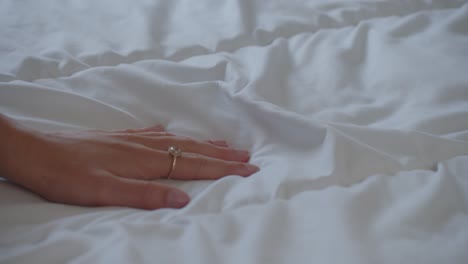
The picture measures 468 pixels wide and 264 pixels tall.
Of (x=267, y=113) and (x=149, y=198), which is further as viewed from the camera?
(x=267, y=113)

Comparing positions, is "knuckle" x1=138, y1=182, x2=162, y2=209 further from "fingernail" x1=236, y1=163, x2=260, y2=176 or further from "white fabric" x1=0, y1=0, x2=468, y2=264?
"fingernail" x1=236, y1=163, x2=260, y2=176

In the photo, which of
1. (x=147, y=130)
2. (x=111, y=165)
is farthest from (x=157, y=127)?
(x=111, y=165)

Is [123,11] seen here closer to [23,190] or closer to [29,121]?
[29,121]

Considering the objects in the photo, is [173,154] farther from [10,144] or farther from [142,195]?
[10,144]

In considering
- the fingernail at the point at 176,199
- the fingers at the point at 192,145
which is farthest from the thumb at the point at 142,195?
the fingers at the point at 192,145

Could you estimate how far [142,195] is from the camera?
0.67m

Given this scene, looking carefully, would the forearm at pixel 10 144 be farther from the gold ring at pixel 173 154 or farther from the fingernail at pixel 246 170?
the fingernail at pixel 246 170

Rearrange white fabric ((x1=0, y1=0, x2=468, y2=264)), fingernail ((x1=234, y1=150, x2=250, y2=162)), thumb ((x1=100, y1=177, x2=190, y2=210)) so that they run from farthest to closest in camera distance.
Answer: fingernail ((x1=234, y1=150, x2=250, y2=162)) → thumb ((x1=100, y1=177, x2=190, y2=210)) → white fabric ((x1=0, y1=0, x2=468, y2=264))

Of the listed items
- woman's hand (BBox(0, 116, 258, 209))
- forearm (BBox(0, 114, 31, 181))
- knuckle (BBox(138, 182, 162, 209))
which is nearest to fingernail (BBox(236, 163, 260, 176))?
woman's hand (BBox(0, 116, 258, 209))

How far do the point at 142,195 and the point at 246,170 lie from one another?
16 cm

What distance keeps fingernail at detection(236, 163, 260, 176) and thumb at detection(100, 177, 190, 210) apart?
0.09 m

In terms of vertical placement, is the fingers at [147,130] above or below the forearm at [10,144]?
below

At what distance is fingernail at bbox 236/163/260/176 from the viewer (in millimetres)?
711

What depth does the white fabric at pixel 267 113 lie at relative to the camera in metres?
0.56
